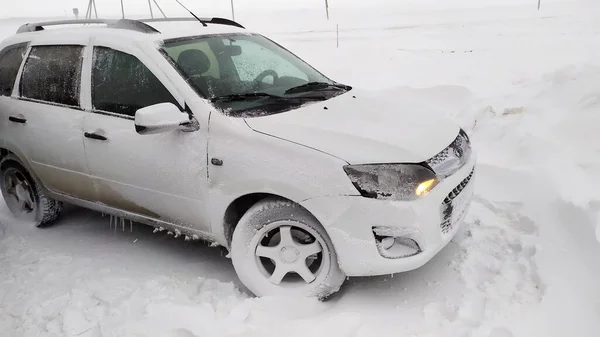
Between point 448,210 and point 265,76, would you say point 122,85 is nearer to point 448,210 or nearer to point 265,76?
point 265,76

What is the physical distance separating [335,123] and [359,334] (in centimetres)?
124

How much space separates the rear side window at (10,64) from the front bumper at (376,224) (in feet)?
9.86

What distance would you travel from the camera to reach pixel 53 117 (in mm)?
3814

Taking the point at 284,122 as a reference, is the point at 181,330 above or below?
below

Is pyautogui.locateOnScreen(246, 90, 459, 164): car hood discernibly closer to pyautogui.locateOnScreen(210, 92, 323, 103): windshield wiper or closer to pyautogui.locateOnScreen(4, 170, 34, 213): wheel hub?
pyautogui.locateOnScreen(210, 92, 323, 103): windshield wiper

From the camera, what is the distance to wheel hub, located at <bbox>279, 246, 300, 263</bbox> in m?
3.01

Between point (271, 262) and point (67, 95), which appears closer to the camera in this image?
point (271, 262)

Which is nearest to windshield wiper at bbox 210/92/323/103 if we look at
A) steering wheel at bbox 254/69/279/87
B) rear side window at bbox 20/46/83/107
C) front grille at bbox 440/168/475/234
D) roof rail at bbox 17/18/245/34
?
steering wheel at bbox 254/69/279/87

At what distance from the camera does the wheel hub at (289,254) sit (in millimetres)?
3012

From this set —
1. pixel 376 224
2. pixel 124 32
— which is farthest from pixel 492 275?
pixel 124 32

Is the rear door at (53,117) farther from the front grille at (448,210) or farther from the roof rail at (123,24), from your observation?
the front grille at (448,210)

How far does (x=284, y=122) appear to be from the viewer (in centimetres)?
300

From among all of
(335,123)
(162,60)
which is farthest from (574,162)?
(162,60)

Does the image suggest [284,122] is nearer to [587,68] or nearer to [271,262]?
[271,262]
